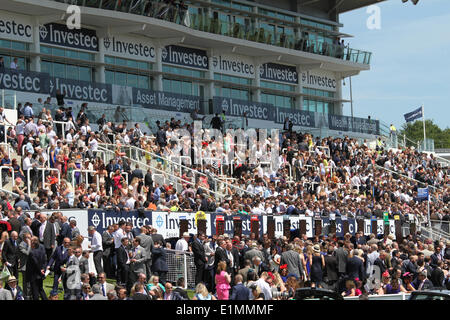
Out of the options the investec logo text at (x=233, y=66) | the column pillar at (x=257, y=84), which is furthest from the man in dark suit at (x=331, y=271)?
the column pillar at (x=257, y=84)

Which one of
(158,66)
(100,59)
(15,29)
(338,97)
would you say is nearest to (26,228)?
(15,29)

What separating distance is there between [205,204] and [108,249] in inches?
257

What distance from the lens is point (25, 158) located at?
77.0ft

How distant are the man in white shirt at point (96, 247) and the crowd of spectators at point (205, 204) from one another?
0.04 m

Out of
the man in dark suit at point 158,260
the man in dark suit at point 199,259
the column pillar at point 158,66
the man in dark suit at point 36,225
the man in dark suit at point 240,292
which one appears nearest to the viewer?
the man in dark suit at point 240,292

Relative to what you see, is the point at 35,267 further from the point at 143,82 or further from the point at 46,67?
the point at 143,82

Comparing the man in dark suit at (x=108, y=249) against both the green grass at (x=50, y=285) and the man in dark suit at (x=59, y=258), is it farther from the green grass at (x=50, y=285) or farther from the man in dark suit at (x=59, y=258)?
the man in dark suit at (x=59, y=258)

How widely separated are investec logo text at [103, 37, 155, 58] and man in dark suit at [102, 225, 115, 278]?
75.0 ft

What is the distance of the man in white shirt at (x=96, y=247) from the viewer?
18.6m

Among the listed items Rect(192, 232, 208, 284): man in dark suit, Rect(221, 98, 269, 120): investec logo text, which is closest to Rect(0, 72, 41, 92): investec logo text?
Rect(221, 98, 269, 120): investec logo text

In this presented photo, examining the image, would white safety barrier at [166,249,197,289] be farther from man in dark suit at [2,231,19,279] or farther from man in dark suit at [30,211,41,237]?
man in dark suit at [2,231,19,279]

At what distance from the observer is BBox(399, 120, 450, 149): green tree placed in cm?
11731

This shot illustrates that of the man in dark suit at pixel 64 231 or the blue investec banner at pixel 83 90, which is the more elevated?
the blue investec banner at pixel 83 90

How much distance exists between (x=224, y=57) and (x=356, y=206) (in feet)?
61.5
